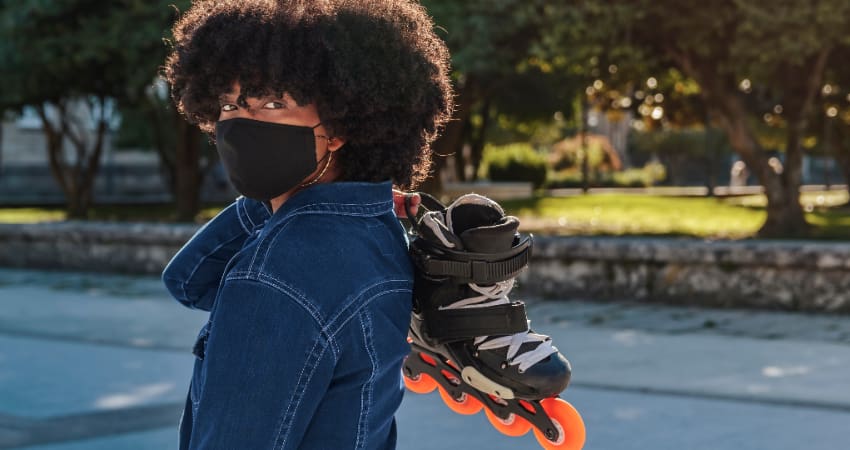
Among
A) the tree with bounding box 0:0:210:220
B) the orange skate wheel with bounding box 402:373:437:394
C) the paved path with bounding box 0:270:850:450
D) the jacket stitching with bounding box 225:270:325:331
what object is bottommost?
the paved path with bounding box 0:270:850:450

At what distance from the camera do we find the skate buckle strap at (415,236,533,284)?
6.43 ft

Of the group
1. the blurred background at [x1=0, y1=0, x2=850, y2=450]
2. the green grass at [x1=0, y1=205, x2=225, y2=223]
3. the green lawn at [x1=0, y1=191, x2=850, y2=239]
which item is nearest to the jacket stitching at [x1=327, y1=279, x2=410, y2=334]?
the blurred background at [x1=0, y1=0, x2=850, y2=450]

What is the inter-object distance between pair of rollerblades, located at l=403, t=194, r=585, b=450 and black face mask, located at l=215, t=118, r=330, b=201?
0.74 ft

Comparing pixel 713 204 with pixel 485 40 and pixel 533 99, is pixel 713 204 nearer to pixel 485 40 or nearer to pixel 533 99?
pixel 533 99

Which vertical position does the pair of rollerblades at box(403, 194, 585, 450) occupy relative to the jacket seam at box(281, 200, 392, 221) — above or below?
below

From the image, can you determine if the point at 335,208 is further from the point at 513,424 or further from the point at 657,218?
the point at 657,218

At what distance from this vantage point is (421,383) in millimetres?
2391

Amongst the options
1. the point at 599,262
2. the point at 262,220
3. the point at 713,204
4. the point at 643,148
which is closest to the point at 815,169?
the point at 643,148

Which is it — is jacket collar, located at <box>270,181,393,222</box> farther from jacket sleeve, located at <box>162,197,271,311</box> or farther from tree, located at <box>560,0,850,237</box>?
tree, located at <box>560,0,850,237</box>

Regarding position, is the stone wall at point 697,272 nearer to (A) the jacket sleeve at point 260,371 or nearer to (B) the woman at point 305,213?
(B) the woman at point 305,213

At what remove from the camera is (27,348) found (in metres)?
8.92

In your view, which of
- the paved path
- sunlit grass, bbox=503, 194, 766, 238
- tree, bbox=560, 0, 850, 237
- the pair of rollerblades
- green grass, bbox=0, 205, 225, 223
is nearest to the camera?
the pair of rollerblades

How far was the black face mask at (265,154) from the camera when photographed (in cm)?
190

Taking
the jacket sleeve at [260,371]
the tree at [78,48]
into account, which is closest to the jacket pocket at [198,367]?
the jacket sleeve at [260,371]
